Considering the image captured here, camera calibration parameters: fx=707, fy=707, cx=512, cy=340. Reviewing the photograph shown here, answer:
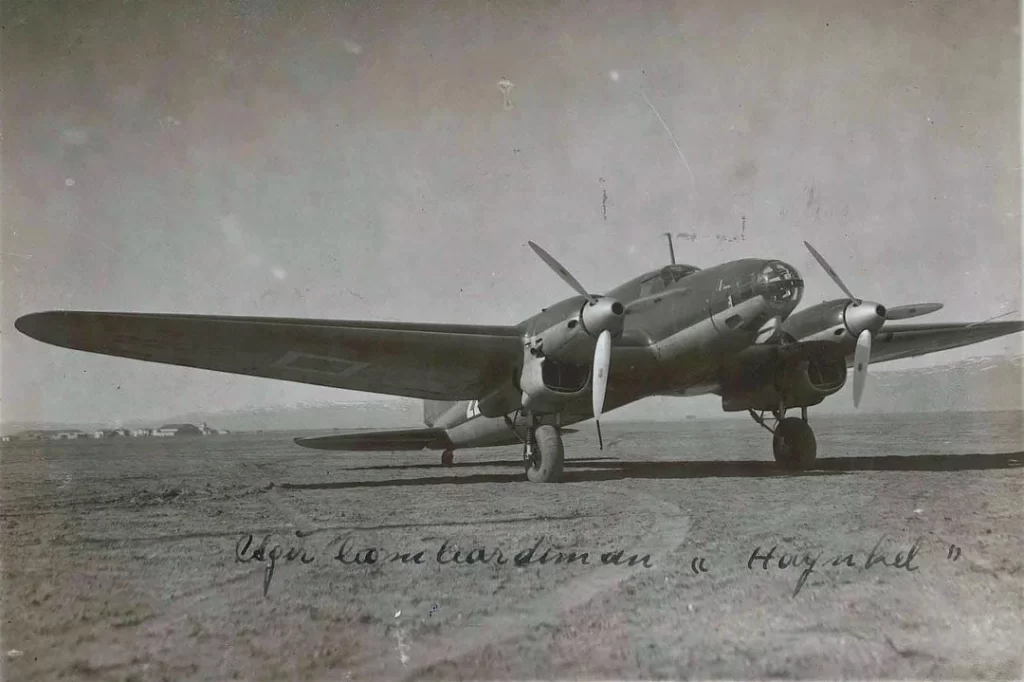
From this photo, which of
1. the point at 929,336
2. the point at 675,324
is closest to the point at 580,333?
the point at 675,324

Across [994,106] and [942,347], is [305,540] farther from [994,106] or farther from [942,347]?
[942,347]

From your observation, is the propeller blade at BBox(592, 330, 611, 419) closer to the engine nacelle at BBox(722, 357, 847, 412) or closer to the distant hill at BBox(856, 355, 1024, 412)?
the engine nacelle at BBox(722, 357, 847, 412)

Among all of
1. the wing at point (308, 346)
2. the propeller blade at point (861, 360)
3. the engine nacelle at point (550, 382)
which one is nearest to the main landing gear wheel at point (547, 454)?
the engine nacelle at point (550, 382)

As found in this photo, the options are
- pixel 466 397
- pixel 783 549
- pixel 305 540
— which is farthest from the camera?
pixel 466 397

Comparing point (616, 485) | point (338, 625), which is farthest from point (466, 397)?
point (338, 625)

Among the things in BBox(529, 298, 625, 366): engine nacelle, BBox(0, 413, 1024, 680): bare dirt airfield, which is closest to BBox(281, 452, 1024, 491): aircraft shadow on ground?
BBox(529, 298, 625, 366): engine nacelle

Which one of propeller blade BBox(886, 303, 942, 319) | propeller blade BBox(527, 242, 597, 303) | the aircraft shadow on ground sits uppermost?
propeller blade BBox(527, 242, 597, 303)

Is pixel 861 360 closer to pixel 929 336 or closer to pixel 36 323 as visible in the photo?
pixel 929 336
